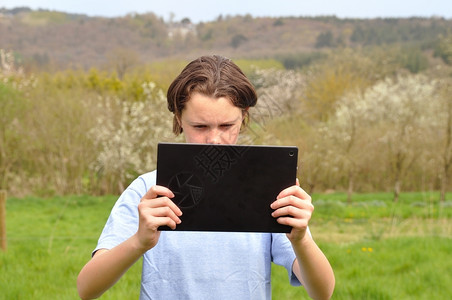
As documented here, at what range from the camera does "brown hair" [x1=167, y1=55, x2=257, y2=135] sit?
1711 mm

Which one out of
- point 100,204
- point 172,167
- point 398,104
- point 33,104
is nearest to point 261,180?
point 172,167

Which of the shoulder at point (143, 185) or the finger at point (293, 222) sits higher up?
the shoulder at point (143, 185)

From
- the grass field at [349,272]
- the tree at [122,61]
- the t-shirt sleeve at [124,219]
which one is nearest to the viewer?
the t-shirt sleeve at [124,219]

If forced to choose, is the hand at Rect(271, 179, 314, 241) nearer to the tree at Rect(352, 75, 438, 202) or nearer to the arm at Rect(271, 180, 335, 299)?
the arm at Rect(271, 180, 335, 299)

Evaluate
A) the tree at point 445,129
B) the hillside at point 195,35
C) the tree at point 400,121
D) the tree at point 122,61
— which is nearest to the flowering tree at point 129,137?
the tree at point 400,121

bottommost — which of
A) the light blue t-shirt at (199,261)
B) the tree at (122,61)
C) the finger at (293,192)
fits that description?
the light blue t-shirt at (199,261)

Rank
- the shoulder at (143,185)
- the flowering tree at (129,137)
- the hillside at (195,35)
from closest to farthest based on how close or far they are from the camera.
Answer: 1. the shoulder at (143,185)
2. the flowering tree at (129,137)
3. the hillside at (195,35)

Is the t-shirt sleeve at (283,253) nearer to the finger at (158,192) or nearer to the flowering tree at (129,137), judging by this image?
the finger at (158,192)

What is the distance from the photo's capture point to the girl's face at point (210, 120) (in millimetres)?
1641

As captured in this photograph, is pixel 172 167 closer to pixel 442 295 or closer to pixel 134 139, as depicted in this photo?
pixel 442 295

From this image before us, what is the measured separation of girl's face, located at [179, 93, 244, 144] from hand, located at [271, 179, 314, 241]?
32cm

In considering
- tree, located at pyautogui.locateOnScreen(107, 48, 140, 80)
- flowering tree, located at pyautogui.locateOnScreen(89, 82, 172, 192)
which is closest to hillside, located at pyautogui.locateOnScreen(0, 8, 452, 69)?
tree, located at pyautogui.locateOnScreen(107, 48, 140, 80)

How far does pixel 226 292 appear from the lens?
1.65 m

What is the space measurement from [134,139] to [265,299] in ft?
55.8
